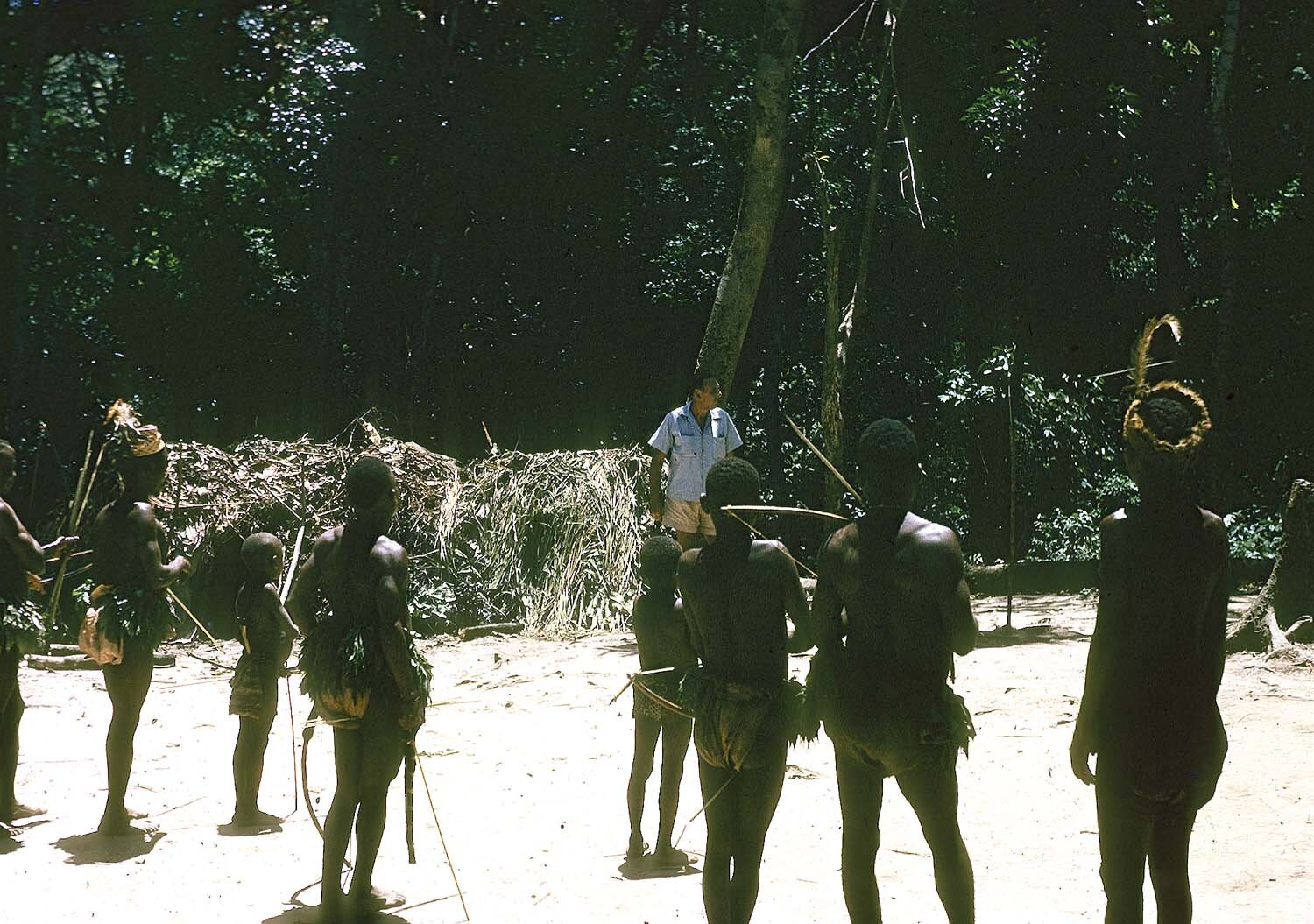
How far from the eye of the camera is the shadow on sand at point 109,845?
5883mm

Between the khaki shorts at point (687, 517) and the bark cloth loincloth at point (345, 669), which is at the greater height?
the khaki shorts at point (687, 517)

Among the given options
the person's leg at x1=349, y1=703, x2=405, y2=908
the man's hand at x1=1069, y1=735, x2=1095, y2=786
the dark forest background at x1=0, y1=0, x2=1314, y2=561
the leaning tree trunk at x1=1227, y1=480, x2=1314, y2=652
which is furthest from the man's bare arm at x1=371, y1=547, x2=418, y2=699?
the dark forest background at x1=0, y1=0, x2=1314, y2=561

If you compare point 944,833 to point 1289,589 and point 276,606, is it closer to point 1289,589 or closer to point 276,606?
point 276,606

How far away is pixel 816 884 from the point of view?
17.8 ft

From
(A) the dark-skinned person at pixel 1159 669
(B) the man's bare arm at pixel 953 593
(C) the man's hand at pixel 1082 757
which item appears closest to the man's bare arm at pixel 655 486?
(B) the man's bare arm at pixel 953 593

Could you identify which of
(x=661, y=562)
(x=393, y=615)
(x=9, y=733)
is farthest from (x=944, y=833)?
(x=9, y=733)

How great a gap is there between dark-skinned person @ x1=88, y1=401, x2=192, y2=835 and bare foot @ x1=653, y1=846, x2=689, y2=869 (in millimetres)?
2448

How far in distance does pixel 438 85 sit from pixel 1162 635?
1738 cm

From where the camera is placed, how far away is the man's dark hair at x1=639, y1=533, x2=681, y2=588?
551 cm

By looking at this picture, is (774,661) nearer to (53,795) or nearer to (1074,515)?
(53,795)

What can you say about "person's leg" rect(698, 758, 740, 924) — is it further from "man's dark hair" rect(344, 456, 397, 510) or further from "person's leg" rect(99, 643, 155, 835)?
"person's leg" rect(99, 643, 155, 835)

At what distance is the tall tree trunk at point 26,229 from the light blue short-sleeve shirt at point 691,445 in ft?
36.1

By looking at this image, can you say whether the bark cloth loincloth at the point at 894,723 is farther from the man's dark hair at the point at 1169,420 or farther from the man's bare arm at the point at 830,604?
the man's dark hair at the point at 1169,420

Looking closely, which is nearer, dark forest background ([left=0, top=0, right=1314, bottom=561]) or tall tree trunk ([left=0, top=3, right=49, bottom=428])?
dark forest background ([left=0, top=0, right=1314, bottom=561])
